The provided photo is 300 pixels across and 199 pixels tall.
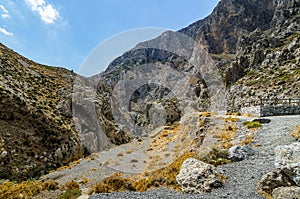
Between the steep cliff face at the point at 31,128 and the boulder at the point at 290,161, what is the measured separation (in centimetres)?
2198

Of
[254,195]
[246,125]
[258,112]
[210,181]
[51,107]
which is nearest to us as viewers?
[254,195]

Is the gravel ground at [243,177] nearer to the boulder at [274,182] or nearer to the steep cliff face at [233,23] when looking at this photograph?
the boulder at [274,182]

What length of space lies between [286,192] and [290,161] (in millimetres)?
→ 1352

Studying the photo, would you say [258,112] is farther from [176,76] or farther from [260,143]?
[176,76]

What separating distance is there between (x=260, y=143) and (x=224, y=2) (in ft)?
656

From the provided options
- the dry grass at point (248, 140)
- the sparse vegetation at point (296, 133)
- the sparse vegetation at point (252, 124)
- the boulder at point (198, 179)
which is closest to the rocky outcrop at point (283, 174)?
the boulder at point (198, 179)

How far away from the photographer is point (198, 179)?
10.8 metres

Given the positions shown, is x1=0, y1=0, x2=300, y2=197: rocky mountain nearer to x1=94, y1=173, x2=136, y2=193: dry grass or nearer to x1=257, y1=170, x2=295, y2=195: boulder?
x1=94, y1=173, x2=136, y2=193: dry grass

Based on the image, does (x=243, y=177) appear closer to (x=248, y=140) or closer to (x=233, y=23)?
(x=248, y=140)

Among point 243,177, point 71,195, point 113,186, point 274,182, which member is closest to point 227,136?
point 243,177

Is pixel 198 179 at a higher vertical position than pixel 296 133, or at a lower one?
lower

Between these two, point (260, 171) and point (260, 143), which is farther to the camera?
point (260, 143)

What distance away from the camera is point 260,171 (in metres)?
11.3

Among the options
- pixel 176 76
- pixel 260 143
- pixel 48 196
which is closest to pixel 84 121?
pixel 48 196
